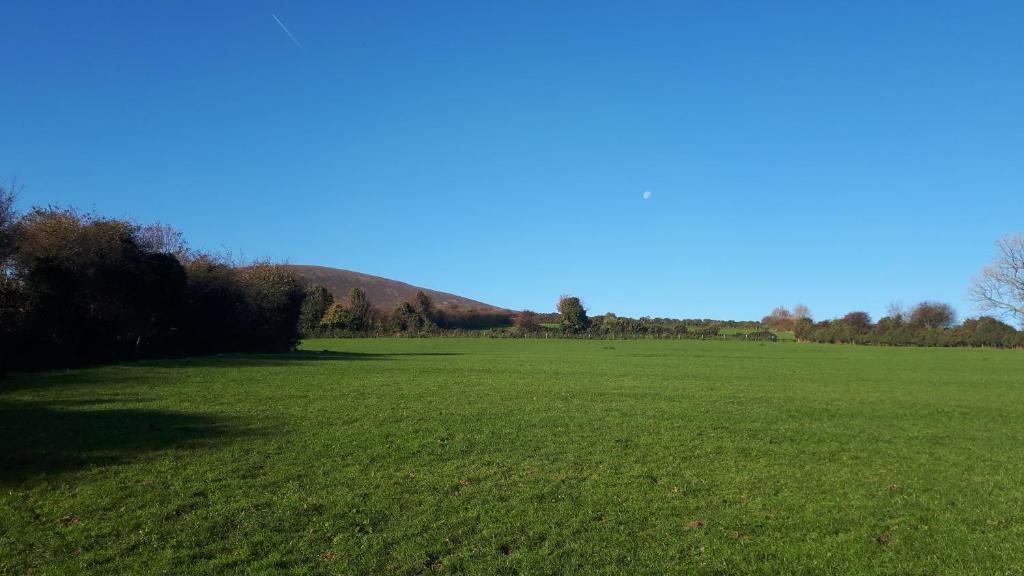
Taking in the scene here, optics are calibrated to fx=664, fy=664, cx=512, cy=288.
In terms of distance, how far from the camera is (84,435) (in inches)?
484

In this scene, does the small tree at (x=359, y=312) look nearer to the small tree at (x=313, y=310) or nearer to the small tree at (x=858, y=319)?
the small tree at (x=313, y=310)

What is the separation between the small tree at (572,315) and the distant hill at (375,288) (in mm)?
30820

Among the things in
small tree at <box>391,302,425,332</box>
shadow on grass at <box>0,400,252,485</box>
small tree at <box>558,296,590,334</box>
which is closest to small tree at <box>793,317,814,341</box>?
small tree at <box>558,296,590,334</box>

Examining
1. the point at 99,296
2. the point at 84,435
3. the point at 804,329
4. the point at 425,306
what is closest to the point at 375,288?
the point at 425,306

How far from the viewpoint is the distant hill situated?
149250 millimetres

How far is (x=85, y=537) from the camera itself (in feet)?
22.8

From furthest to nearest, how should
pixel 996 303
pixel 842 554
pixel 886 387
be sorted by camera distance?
pixel 996 303 < pixel 886 387 < pixel 842 554

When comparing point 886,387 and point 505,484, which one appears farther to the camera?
point 886,387

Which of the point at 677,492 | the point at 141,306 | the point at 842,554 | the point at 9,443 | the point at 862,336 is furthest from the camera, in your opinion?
the point at 862,336

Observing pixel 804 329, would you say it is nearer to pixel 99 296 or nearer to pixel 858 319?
pixel 858 319

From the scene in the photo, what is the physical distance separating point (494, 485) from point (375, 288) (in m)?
155

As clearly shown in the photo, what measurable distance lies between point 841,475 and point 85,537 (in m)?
10.4

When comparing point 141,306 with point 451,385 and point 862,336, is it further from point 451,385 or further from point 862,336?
point 862,336

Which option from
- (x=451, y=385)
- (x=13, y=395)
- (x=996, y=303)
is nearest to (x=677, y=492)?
(x=451, y=385)
